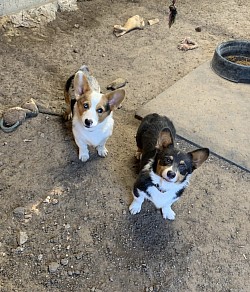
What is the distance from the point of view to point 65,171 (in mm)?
2398

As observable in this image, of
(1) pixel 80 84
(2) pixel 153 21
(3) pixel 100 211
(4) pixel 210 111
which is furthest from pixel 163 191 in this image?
(2) pixel 153 21

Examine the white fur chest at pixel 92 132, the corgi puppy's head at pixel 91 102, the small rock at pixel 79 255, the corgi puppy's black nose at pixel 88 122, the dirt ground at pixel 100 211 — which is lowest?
the dirt ground at pixel 100 211

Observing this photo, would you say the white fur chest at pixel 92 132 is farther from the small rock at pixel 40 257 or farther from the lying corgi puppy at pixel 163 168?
the small rock at pixel 40 257

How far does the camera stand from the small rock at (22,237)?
2.00m

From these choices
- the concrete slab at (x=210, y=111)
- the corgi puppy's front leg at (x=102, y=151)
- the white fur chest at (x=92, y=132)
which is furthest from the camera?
the concrete slab at (x=210, y=111)

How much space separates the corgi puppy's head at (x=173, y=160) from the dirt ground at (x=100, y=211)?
1.43 ft

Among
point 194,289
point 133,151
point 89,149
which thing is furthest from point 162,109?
point 194,289

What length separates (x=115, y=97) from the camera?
2201 mm

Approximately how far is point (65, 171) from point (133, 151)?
470 millimetres

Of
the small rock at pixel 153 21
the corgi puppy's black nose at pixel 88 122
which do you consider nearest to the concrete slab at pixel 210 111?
the corgi puppy's black nose at pixel 88 122

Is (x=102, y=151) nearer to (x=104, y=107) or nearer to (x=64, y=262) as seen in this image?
(x=104, y=107)

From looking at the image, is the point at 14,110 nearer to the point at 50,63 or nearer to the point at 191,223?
the point at 50,63

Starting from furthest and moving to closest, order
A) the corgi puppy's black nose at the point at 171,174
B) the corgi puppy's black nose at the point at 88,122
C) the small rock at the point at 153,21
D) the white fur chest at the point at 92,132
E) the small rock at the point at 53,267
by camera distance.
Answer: the small rock at the point at 153,21 → the white fur chest at the point at 92,132 → the corgi puppy's black nose at the point at 88,122 → the small rock at the point at 53,267 → the corgi puppy's black nose at the point at 171,174

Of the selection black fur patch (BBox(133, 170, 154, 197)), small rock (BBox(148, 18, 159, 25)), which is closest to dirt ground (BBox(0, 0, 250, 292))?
black fur patch (BBox(133, 170, 154, 197))
